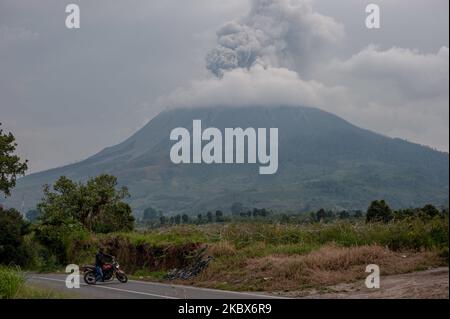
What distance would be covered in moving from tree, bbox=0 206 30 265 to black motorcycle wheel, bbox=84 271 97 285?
10.5m

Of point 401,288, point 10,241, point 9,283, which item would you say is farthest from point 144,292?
point 10,241

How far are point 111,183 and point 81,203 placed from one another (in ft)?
8.89

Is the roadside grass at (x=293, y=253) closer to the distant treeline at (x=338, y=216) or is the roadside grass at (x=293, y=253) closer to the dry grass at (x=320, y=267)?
the dry grass at (x=320, y=267)

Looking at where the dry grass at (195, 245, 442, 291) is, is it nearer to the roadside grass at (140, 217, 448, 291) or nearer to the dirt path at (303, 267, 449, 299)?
the roadside grass at (140, 217, 448, 291)

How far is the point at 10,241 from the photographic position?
2925 cm

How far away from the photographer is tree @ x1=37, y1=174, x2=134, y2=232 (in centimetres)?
3356

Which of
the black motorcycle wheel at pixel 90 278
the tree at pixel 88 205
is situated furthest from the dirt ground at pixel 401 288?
the tree at pixel 88 205

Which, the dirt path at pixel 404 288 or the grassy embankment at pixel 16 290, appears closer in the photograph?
the dirt path at pixel 404 288

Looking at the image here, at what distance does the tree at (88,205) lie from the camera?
33.6 m

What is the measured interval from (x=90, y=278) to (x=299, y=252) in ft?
21.9

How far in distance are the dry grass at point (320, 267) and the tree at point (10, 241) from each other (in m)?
14.0

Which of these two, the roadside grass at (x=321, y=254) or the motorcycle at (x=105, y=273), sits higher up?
the roadside grass at (x=321, y=254)
